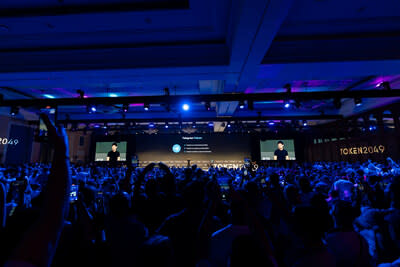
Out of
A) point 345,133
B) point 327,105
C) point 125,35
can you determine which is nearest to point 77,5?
point 125,35

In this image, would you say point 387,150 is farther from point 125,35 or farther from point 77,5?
point 77,5

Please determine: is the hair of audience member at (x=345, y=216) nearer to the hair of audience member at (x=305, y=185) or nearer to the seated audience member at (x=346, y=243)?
the seated audience member at (x=346, y=243)

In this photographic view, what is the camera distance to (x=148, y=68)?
4.83m

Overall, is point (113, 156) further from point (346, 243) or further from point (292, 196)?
point (346, 243)

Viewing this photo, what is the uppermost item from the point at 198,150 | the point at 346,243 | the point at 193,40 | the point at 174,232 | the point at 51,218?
the point at 193,40

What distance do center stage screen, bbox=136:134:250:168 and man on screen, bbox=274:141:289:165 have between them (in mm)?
2340

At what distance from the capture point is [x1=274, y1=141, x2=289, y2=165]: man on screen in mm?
17484

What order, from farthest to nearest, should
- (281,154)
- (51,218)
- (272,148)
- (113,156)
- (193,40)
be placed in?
1. (272,148)
2. (281,154)
3. (113,156)
4. (193,40)
5. (51,218)

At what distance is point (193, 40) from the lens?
4.61 meters

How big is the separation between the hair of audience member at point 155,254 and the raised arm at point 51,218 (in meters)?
0.28

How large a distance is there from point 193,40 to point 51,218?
181 inches

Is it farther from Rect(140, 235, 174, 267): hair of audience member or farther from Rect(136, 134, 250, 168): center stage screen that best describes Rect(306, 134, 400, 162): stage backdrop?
Rect(140, 235, 174, 267): hair of audience member

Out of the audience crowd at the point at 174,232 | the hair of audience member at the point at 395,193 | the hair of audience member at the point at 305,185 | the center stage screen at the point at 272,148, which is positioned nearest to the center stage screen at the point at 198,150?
the center stage screen at the point at 272,148

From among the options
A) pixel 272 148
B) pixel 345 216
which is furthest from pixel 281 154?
pixel 345 216
